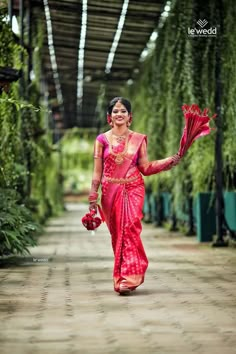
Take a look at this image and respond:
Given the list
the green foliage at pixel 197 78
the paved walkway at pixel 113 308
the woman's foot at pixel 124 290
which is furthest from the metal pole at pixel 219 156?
the woman's foot at pixel 124 290

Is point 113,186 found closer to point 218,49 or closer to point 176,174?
point 218,49

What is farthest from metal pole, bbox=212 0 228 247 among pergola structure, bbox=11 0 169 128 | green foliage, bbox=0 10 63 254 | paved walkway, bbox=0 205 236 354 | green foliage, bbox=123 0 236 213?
green foliage, bbox=0 10 63 254

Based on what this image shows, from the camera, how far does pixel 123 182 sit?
7434 mm

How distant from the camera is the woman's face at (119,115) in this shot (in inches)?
296

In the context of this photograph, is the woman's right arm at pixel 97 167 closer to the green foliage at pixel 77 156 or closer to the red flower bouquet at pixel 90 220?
the red flower bouquet at pixel 90 220

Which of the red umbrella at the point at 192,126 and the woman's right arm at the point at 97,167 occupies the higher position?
the red umbrella at the point at 192,126

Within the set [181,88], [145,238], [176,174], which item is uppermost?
[181,88]

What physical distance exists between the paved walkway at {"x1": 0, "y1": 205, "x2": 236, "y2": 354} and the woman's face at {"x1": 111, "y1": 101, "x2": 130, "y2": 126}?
1.45 meters

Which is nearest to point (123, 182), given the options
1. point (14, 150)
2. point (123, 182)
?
point (123, 182)

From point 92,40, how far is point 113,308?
492 inches

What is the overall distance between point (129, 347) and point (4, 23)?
624 centimetres

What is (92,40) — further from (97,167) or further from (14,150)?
(97,167)

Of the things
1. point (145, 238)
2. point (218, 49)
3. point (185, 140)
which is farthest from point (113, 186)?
point (145, 238)

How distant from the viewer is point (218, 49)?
11766mm
